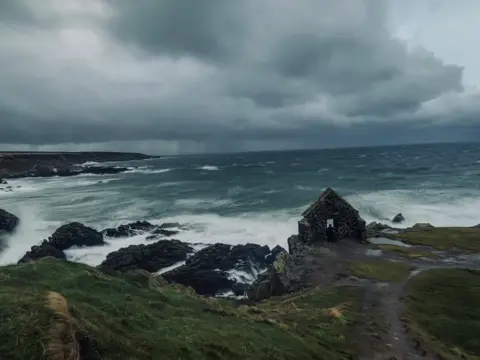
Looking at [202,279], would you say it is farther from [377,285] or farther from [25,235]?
[25,235]

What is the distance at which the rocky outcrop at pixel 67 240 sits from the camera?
2103 inches

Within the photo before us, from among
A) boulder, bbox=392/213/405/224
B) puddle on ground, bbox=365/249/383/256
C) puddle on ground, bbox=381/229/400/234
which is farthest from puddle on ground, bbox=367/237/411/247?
boulder, bbox=392/213/405/224

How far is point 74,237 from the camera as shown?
58.0 m

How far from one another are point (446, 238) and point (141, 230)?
4403 cm

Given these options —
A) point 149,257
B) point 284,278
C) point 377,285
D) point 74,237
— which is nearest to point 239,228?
point 149,257

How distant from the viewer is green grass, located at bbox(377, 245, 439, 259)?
38750mm

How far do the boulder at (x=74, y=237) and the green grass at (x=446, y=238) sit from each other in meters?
41.7

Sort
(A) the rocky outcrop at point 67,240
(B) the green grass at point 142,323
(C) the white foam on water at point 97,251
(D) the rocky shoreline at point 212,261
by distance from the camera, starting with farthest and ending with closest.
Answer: (A) the rocky outcrop at point 67,240 < (C) the white foam on water at point 97,251 < (D) the rocky shoreline at point 212,261 < (B) the green grass at point 142,323

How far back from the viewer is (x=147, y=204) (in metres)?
94.5

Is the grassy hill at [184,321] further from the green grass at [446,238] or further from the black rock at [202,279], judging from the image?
the black rock at [202,279]

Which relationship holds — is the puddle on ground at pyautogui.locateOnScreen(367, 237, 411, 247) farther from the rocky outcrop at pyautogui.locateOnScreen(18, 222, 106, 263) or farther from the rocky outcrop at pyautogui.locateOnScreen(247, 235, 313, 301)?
the rocky outcrop at pyautogui.locateOnScreen(18, 222, 106, 263)

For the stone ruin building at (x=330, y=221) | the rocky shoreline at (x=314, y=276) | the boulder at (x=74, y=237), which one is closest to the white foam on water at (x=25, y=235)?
the rocky shoreline at (x=314, y=276)

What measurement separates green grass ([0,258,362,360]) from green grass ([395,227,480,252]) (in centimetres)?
2512

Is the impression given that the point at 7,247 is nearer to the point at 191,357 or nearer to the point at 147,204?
the point at 147,204
